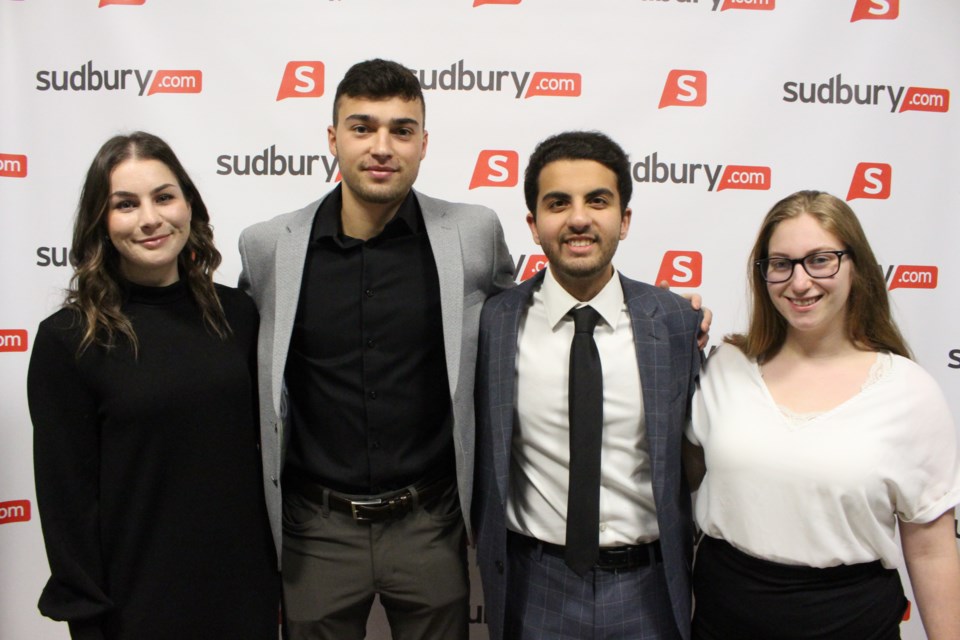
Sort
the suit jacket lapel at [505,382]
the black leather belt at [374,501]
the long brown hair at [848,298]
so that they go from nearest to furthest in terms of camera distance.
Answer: the long brown hair at [848,298] → the suit jacket lapel at [505,382] → the black leather belt at [374,501]

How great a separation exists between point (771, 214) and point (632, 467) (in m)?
0.66

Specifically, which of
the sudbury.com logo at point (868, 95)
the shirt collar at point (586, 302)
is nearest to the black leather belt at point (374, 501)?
the shirt collar at point (586, 302)

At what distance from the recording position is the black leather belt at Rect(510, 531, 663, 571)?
1.43m

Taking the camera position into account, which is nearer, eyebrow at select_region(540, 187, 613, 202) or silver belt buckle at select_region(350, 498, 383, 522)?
eyebrow at select_region(540, 187, 613, 202)

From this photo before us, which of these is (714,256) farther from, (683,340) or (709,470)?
(709,470)

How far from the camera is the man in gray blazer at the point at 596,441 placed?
142 centimetres

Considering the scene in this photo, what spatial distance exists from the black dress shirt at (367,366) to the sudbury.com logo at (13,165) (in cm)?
125

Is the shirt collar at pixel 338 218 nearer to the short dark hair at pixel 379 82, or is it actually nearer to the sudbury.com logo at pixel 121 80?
the short dark hair at pixel 379 82

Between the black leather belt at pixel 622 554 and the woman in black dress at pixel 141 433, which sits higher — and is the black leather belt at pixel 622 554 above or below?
below

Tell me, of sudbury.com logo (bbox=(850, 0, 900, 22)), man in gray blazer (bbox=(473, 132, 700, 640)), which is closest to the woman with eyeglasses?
man in gray blazer (bbox=(473, 132, 700, 640))

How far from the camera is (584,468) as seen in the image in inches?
54.4

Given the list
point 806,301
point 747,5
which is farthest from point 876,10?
point 806,301

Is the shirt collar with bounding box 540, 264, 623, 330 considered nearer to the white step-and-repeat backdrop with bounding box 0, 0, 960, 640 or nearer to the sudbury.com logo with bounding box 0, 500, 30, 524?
the white step-and-repeat backdrop with bounding box 0, 0, 960, 640

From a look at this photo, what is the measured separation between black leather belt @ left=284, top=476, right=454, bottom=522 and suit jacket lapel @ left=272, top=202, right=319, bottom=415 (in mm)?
261
